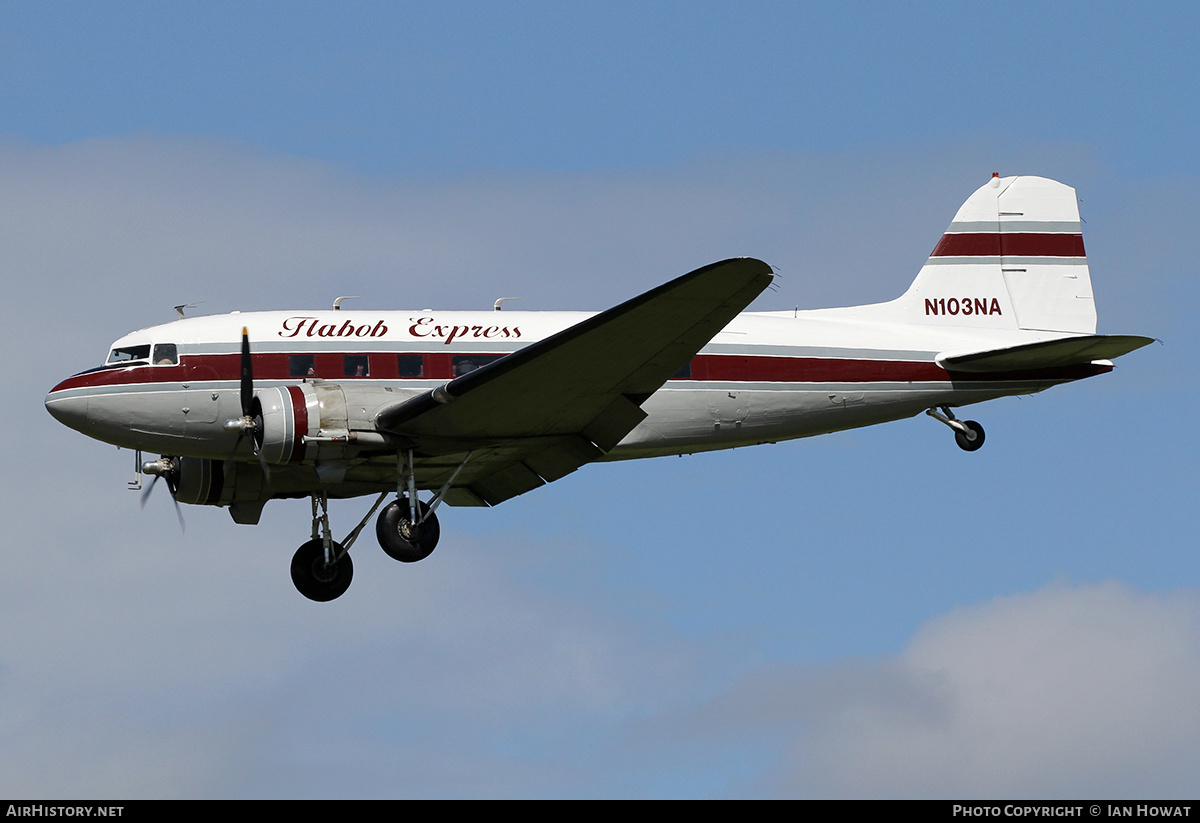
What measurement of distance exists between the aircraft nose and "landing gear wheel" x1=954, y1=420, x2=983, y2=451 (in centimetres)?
1315

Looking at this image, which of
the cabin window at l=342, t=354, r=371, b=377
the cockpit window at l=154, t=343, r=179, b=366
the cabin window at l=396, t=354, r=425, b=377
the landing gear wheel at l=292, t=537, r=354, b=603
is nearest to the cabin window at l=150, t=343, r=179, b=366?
the cockpit window at l=154, t=343, r=179, b=366

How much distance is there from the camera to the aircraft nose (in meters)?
22.4

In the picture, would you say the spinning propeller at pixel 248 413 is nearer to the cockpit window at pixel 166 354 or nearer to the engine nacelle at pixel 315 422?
the engine nacelle at pixel 315 422

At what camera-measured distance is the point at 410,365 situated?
A: 2330 centimetres

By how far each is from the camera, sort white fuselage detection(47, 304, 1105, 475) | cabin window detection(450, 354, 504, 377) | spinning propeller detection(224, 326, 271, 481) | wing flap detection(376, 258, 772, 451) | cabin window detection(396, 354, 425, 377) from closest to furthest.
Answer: wing flap detection(376, 258, 772, 451)
spinning propeller detection(224, 326, 271, 481)
white fuselage detection(47, 304, 1105, 475)
cabin window detection(396, 354, 425, 377)
cabin window detection(450, 354, 504, 377)

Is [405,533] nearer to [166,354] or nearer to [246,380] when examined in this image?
[246,380]

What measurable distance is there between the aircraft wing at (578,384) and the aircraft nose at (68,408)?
13.7 feet

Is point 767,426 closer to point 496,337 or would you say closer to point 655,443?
point 655,443

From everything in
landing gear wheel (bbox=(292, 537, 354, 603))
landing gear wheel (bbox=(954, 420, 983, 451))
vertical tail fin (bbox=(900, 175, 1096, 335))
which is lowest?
landing gear wheel (bbox=(292, 537, 354, 603))

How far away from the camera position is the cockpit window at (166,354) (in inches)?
899

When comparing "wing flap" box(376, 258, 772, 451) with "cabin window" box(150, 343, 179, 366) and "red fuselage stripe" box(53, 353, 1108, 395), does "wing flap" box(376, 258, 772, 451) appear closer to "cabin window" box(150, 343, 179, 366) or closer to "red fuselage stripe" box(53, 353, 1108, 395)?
"red fuselage stripe" box(53, 353, 1108, 395)

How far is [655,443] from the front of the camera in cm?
2425

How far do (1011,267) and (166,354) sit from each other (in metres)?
13.7
